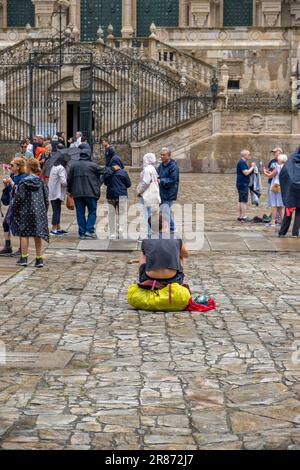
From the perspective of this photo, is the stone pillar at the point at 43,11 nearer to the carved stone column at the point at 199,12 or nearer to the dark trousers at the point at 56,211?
the carved stone column at the point at 199,12

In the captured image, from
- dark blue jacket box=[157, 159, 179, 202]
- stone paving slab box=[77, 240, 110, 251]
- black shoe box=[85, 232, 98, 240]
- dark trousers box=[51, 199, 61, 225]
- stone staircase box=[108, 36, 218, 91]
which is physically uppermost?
stone staircase box=[108, 36, 218, 91]

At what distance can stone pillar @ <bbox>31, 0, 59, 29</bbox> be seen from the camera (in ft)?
162

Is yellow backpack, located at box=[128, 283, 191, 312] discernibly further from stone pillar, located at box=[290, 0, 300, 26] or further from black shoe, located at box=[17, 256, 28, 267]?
stone pillar, located at box=[290, 0, 300, 26]

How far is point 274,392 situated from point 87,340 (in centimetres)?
249

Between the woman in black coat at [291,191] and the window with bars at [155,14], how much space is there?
31.6 meters

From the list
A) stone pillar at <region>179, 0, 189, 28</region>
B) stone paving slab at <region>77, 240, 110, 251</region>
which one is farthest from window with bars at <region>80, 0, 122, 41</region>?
stone paving slab at <region>77, 240, 110, 251</region>

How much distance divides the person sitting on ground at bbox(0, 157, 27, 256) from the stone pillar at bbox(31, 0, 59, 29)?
3328cm

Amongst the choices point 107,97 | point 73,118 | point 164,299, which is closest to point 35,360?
point 164,299

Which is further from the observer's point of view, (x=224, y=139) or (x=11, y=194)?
(x=224, y=139)

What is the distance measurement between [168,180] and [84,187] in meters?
1.55

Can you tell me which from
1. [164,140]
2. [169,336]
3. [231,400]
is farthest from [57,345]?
[164,140]

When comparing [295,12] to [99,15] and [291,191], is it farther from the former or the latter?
[291,191]

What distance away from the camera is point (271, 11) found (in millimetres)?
48750

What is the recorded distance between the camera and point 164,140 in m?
37.8
